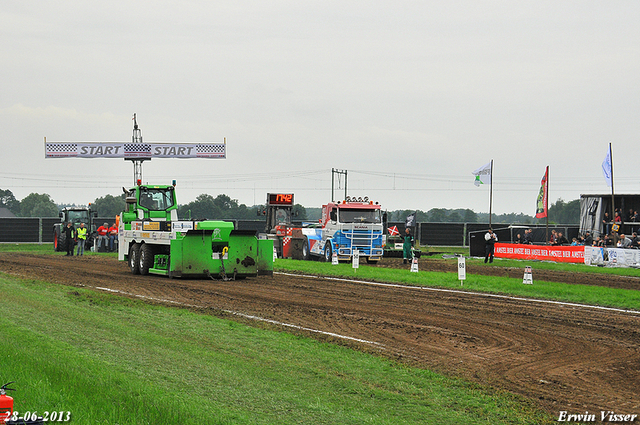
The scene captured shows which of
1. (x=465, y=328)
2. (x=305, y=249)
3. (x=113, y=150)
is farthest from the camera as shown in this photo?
(x=113, y=150)

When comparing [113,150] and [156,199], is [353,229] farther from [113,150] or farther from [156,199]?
[113,150]

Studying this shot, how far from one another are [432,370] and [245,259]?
14.2 m

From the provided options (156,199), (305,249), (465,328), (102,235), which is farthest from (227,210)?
(465,328)

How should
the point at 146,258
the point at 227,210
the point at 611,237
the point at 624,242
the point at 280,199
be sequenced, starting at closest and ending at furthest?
the point at 146,258
the point at 624,242
the point at 611,237
the point at 280,199
the point at 227,210

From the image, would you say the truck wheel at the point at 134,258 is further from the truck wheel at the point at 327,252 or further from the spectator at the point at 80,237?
the spectator at the point at 80,237

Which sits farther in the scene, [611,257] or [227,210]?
[227,210]

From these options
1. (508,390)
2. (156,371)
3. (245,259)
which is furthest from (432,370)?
(245,259)

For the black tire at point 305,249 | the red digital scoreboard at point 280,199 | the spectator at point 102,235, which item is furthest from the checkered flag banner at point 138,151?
the black tire at point 305,249

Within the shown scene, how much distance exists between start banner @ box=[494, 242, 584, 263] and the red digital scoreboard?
1234 centimetres

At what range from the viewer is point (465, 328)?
12.8 metres

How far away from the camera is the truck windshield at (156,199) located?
80.3 feet

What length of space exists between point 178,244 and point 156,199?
11.7 feet

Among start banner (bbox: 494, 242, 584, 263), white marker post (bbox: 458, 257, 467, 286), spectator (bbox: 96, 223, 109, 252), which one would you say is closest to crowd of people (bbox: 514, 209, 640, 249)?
start banner (bbox: 494, 242, 584, 263)

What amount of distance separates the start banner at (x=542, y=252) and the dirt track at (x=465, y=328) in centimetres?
1693
